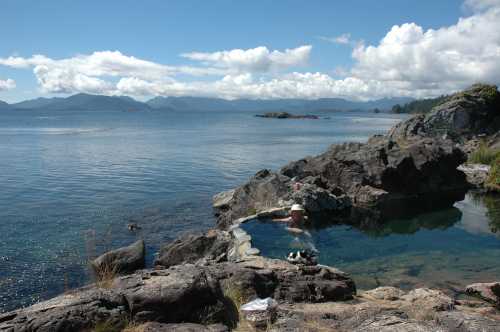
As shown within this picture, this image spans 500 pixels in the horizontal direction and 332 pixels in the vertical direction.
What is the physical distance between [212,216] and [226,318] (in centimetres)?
2493

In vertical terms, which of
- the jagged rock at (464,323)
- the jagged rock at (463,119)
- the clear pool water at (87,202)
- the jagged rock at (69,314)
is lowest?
the clear pool water at (87,202)

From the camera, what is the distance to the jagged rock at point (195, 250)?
858 inches

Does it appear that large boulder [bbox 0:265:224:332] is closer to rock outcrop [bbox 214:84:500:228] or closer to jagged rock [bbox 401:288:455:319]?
jagged rock [bbox 401:288:455:319]

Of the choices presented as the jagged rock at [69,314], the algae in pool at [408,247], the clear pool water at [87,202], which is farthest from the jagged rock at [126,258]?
the jagged rock at [69,314]

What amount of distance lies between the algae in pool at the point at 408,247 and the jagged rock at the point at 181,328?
1085cm

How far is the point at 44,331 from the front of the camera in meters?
7.46

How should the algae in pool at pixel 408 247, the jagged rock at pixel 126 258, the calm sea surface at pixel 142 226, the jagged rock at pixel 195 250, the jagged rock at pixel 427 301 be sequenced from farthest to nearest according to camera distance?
the jagged rock at pixel 195 250, the calm sea surface at pixel 142 226, the jagged rock at pixel 126 258, the algae in pool at pixel 408 247, the jagged rock at pixel 427 301

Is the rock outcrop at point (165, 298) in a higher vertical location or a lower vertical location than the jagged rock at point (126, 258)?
higher

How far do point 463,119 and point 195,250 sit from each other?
60.0 m

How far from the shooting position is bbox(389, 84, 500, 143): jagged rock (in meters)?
66.9

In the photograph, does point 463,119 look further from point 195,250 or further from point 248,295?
point 248,295

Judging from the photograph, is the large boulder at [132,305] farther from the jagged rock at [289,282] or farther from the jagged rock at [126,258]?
the jagged rock at [126,258]

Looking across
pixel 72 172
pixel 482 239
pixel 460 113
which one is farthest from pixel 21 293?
pixel 460 113

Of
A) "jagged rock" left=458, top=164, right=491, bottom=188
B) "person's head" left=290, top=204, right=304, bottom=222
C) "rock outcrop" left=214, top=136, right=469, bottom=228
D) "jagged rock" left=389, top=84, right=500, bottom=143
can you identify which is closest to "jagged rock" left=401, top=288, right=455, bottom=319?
"person's head" left=290, top=204, right=304, bottom=222
